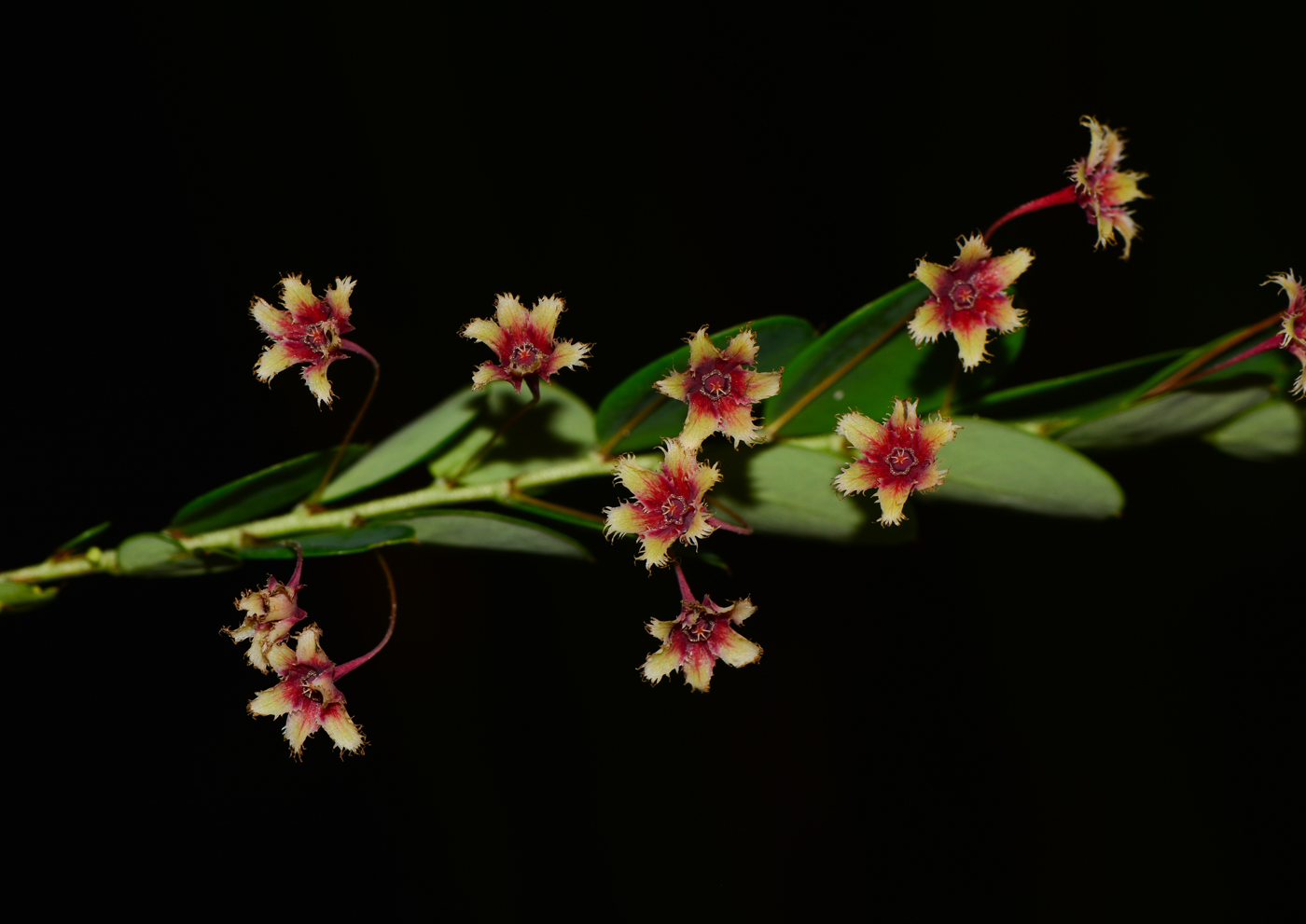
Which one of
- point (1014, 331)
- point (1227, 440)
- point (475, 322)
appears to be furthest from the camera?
point (1227, 440)

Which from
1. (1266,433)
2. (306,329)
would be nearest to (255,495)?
(306,329)

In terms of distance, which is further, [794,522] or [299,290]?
[794,522]

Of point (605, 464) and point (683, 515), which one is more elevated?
point (605, 464)

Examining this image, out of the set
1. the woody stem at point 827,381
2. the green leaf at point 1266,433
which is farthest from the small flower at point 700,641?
the green leaf at point 1266,433

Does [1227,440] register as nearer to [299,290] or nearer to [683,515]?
[683,515]

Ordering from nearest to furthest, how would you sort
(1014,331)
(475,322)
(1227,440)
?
(475,322) → (1014,331) → (1227,440)

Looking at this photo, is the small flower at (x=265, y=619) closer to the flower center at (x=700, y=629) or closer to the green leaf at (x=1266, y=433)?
the flower center at (x=700, y=629)

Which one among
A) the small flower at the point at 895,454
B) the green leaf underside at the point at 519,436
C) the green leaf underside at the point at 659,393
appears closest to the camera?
the small flower at the point at 895,454

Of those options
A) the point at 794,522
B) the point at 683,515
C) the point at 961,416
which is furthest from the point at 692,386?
the point at 961,416
